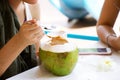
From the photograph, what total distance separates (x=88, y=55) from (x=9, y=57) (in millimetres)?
297

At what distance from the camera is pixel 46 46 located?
2.38 feet

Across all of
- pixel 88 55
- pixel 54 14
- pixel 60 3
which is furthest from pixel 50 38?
pixel 54 14

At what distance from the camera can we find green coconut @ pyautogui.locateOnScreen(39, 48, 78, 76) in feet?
2.32

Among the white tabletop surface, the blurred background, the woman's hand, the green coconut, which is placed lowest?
the blurred background

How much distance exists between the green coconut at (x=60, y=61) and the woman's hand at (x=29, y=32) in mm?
51

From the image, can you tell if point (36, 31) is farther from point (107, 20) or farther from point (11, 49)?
point (107, 20)

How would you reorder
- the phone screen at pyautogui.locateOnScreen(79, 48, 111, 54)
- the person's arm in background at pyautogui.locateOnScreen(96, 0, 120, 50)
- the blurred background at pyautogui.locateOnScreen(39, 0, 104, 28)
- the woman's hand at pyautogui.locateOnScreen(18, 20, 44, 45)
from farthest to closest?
the blurred background at pyautogui.locateOnScreen(39, 0, 104, 28), the person's arm in background at pyautogui.locateOnScreen(96, 0, 120, 50), the phone screen at pyautogui.locateOnScreen(79, 48, 111, 54), the woman's hand at pyautogui.locateOnScreen(18, 20, 44, 45)

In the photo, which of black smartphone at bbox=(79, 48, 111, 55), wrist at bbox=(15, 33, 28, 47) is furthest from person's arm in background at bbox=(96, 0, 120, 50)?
wrist at bbox=(15, 33, 28, 47)

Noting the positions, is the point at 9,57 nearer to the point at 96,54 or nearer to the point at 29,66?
the point at 29,66

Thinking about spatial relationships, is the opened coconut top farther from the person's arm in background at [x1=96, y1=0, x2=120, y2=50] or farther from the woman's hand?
the person's arm in background at [x1=96, y1=0, x2=120, y2=50]

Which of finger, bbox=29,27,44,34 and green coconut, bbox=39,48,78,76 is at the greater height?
finger, bbox=29,27,44,34

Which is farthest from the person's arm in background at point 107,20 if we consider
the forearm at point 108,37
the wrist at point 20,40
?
the wrist at point 20,40

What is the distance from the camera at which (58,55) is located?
2.31ft

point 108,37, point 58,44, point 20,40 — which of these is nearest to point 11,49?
point 20,40
